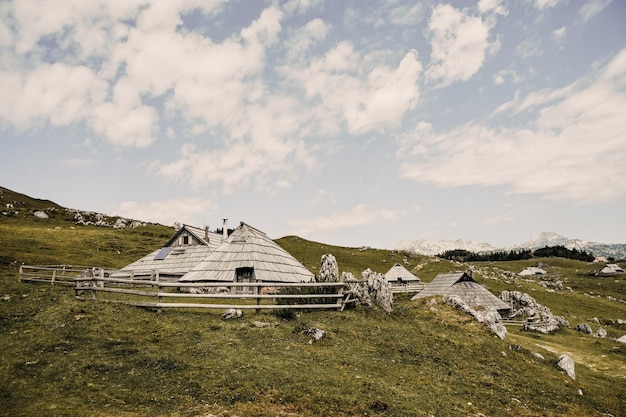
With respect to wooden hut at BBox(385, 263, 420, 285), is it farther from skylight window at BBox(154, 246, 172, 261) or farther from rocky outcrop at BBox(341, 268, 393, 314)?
rocky outcrop at BBox(341, 268, 393, 314)

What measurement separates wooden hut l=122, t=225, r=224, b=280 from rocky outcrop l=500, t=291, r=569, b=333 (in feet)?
145

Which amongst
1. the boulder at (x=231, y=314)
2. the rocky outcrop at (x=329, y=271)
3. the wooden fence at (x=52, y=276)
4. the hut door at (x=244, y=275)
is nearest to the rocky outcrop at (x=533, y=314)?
the rocky outcrop at (x=329, y=271)

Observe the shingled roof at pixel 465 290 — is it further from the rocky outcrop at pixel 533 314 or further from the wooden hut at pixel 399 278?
the wooden hut at pixel 399 278

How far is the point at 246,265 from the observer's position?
38.4 m

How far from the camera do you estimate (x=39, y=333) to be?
15.1 m

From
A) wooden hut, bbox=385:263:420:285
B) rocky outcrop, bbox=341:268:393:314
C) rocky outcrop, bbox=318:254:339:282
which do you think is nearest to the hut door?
rocky outcrop, bbox=318:254:339:282

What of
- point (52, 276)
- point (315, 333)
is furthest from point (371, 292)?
point (52, 276)

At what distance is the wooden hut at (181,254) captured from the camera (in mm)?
51312

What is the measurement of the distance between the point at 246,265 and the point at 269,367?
24.9m

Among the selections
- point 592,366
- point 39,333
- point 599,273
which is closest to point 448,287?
point 592,366

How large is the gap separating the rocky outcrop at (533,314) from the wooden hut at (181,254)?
4414 centimetres

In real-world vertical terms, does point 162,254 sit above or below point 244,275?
above

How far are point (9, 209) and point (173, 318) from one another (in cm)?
12781

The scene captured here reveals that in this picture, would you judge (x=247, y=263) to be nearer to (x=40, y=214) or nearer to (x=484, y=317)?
(x=484, y=317)
